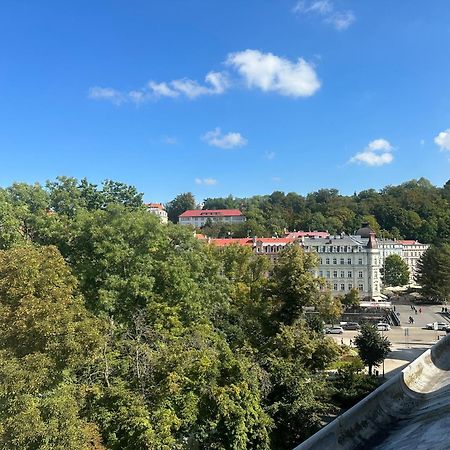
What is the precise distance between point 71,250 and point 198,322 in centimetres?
648

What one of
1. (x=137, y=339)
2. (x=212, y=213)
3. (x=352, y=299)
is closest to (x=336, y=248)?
(x=352, y=299)

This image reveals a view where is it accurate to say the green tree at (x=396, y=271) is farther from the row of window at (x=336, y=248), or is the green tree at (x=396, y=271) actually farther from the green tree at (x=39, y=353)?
the green tree at (x=39, y=353)

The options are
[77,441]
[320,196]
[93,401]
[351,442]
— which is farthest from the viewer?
[320,196]

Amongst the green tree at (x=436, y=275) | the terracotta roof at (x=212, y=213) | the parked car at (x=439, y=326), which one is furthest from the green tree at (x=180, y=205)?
the parked car at (x=439, y=326)

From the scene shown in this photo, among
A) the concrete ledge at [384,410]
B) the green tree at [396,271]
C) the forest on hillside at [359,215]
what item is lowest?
the green tree at [396,271]

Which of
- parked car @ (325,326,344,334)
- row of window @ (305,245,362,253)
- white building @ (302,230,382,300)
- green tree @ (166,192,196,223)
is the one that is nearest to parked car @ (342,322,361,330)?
parked car @ (325,326,344,334)

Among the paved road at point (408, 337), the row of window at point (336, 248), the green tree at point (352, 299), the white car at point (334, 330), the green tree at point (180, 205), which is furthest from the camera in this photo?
the green tree at point (180, 205)

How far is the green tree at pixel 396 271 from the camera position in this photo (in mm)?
77250

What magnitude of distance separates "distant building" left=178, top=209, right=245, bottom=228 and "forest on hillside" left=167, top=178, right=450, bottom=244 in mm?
5751

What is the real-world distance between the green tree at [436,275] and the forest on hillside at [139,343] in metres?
42.3

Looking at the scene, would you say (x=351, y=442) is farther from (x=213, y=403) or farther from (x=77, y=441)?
(x=213, y=403)

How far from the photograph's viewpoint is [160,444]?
1052 cm

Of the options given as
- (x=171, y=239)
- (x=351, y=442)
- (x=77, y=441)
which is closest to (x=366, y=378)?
(x=171, y=239)

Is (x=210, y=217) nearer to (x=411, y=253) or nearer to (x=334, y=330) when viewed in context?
(x=411, y=253)
